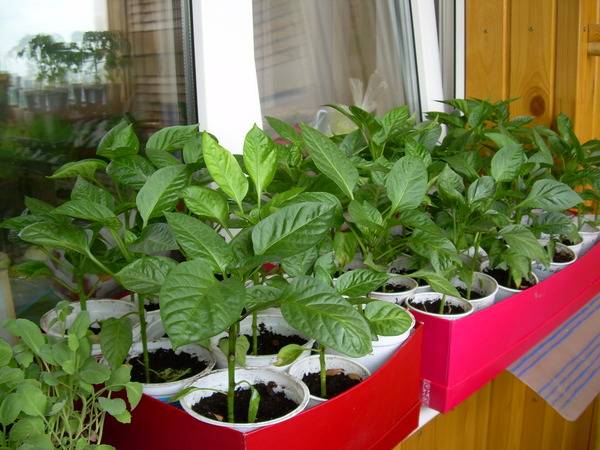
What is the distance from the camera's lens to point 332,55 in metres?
1.52

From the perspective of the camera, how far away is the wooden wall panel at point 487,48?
1.70 metres

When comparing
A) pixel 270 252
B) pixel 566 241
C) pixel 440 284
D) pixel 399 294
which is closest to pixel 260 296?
pixel 270 252

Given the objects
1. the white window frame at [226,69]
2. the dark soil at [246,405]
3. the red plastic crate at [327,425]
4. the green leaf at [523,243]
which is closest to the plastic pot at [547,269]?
the green leaf at [523,243]

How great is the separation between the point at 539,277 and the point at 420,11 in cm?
77

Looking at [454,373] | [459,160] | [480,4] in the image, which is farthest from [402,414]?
[480,4]

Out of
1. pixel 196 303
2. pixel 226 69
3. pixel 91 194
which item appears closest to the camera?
pixel 196 303

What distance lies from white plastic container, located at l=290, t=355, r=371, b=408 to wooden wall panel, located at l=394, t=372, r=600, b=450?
30 centimetres

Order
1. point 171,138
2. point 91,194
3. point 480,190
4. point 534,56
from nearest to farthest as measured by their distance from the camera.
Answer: point 91,194, point 171,138, point 480,190, point 534,56

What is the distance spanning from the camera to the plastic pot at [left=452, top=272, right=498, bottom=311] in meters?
0.99

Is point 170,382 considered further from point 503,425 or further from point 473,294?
point 503,425

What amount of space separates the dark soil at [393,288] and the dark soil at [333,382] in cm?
25

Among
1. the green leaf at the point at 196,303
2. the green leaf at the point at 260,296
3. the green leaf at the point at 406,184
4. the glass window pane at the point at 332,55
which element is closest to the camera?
the green leaf at the point at 196,303

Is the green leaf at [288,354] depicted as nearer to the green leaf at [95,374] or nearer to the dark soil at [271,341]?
the dark soil at [271,341]

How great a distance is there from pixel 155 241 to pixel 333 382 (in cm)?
27
